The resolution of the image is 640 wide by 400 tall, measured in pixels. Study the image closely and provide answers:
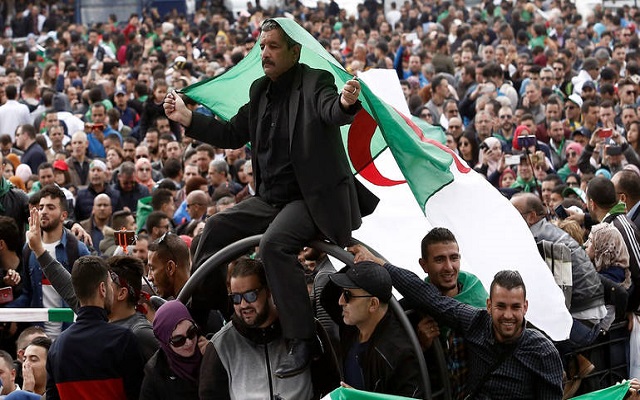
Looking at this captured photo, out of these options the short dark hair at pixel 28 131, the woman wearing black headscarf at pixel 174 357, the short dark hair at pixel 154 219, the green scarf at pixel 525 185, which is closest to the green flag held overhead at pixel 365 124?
the woman wearing black headscarf at pixel 174 357

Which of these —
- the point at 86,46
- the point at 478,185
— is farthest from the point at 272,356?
the point at 86,46

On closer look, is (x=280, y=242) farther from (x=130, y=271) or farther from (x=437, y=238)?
(x=130, y=271)

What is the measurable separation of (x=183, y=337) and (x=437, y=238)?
1.44 m

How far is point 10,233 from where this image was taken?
10109 mm

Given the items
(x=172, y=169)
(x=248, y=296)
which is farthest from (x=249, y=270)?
(x=172, y=169)

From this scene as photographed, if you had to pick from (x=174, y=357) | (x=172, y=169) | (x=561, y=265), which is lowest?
(x=174, y=357)

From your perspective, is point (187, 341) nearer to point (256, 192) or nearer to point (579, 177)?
point (256, 192)

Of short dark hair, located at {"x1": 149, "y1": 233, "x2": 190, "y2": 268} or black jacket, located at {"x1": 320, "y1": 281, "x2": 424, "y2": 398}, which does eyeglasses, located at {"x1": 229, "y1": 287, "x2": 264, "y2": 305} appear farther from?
short dark hair, located at {"x1": 149, "y1": 233, "x2": 190, "y2": 268}

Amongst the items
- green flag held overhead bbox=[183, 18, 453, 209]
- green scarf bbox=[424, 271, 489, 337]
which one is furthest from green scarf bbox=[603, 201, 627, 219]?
green scarf bbox=[424, 271, 489, 337]

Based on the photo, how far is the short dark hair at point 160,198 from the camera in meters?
12.2

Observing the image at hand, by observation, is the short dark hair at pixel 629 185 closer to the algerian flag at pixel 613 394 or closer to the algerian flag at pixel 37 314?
the algerian flag at pixel 613 394

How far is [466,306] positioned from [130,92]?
16257 mm

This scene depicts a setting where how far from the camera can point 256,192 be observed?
6746mm

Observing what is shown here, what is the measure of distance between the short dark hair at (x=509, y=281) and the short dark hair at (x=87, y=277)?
212 cm
